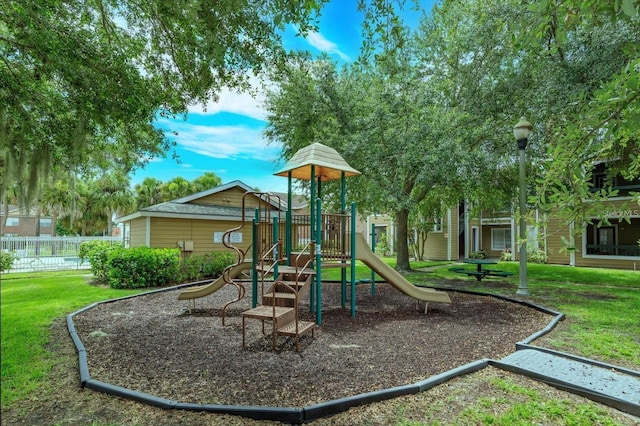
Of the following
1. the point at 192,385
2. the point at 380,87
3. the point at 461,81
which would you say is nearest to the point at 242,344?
the point at 192,385

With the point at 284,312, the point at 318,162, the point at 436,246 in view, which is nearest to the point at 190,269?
the point at 318,162

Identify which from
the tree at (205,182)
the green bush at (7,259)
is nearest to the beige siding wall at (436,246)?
the tree at (205,182)

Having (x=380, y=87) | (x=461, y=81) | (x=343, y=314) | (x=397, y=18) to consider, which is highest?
(x=461, y=81)

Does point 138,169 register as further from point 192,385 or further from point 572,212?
point 572,212

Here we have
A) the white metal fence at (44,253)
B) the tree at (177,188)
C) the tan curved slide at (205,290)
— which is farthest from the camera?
the tree at (177,188)

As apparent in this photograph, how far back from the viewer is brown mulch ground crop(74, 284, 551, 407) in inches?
133

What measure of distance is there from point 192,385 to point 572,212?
3.69 metres

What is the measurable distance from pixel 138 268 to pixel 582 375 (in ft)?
32.7

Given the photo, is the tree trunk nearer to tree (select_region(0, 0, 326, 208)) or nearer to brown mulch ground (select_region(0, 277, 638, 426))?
brown mulch ground (select_region(0, 277, 638, 426))

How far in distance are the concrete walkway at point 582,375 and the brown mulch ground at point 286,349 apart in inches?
18.3

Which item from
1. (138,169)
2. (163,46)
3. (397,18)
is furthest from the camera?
(138,169)

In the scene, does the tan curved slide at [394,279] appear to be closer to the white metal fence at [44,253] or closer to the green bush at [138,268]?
the green bush at [138,268]

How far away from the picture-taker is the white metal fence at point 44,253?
13.5 m

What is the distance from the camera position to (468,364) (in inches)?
152
